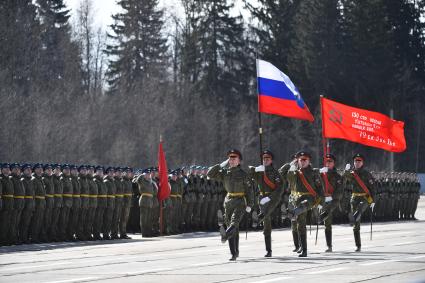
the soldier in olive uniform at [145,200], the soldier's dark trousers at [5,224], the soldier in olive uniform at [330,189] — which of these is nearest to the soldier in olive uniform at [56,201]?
the soldier's dark trousers at [5,224]

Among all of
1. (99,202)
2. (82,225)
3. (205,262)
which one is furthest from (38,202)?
(205,262)

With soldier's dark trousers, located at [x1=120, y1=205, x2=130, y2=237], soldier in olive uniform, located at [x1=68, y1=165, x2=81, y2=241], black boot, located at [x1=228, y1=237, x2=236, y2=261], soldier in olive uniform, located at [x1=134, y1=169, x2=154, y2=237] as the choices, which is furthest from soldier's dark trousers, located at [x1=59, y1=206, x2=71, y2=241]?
black boot, located at [x1=228, y1=237, x2=236, y2=261]

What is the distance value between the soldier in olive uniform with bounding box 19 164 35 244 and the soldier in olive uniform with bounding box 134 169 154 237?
4353 mm

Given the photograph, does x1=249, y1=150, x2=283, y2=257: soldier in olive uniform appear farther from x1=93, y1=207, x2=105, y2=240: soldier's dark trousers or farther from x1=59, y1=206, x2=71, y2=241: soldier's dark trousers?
x1=93, y1=207, x2=105, y2=240: soldier's dark trousers

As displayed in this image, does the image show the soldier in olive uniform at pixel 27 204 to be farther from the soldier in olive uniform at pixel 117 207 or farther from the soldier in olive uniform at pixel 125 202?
the soldier in olive uniform at pixel 125 202

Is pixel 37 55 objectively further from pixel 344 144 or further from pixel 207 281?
pixel 207 281

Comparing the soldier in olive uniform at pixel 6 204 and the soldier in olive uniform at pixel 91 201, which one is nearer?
the soldier in olive uniform at pixel 6 204

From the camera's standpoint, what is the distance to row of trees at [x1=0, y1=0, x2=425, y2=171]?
239 ft

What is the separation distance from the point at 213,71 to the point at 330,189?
2438 inches

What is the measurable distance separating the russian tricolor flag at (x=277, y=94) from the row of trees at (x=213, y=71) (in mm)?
43078

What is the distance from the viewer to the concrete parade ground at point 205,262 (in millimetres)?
17047

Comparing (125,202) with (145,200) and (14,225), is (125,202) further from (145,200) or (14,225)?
(14,225)

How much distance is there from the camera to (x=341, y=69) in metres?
87.7

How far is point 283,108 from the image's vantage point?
25109 mm
